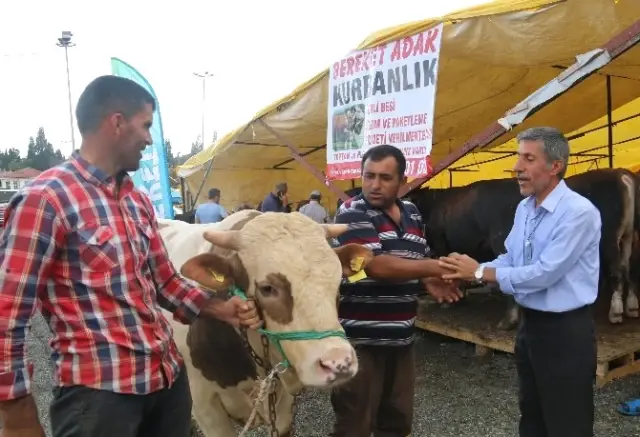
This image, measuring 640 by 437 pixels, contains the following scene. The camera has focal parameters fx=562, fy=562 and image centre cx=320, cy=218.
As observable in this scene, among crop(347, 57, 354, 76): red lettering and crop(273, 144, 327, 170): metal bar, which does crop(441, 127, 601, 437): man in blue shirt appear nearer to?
crop(347, 57, 354, 76): red lettering

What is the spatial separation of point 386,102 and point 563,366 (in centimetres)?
354

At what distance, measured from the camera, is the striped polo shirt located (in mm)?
2977

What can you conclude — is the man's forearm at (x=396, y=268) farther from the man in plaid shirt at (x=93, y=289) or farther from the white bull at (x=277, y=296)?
the man in plaid shirt at (x=93, y=289)

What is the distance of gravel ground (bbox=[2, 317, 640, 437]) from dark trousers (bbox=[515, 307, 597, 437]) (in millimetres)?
1662

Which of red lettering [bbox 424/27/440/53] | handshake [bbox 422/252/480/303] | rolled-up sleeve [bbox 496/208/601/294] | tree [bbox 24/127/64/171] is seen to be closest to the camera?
rolled-up sleeve [bbox 496/208/601/294]

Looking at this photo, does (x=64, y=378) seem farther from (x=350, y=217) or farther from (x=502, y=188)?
(x=502, y=188)

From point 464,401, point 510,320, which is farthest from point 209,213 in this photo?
point 464,401

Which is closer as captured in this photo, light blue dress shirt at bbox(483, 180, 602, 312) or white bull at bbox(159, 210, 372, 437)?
white bull at bbox(159, 210, 372, 437)

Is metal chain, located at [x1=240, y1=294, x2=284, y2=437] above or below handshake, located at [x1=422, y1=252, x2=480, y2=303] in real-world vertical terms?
below

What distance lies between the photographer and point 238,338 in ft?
9.33

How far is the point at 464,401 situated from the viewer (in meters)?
5.03

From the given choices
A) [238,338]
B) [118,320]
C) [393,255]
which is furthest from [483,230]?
[118,320]

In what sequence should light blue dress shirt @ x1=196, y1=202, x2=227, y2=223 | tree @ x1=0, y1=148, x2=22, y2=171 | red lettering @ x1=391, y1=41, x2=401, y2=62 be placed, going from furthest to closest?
1. tree @ x1=0, y1=148, x2=22, y2=171
2. light blue dress shirt @ x1=196, y1=202, x2=227, y2=223
3. red lettering @ x1=391, y1=41, x2=401, y2=62

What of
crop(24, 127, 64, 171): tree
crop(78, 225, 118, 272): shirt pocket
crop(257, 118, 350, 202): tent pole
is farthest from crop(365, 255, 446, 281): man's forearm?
crop(24, 127, 64, 171): tree
